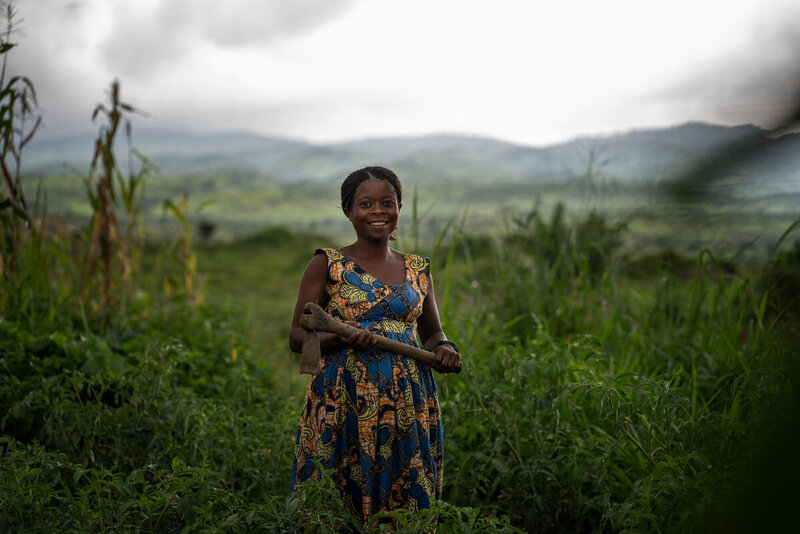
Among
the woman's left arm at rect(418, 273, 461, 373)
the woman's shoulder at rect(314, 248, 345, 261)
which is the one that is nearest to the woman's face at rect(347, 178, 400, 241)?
the woman's shoulder at rect(314, 248, 345, 261)

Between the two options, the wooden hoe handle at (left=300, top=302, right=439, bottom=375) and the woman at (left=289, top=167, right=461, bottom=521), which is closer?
the wooden hoe handle at (left=300, top=302, right=439, bottom=375)

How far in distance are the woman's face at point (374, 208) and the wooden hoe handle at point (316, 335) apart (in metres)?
0.34

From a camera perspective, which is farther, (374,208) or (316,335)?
(374,208)

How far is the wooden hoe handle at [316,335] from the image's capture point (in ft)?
6.20

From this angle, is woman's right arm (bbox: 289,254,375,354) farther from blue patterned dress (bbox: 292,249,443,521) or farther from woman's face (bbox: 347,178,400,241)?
woman's face (bbox: 347,178,400,241)

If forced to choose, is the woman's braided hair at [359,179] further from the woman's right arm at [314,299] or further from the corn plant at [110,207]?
the corn plant at [110,207]

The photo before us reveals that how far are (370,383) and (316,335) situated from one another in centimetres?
24

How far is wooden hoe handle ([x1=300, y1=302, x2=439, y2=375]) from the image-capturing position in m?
1.89

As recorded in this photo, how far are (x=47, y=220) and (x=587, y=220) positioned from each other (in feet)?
13.0

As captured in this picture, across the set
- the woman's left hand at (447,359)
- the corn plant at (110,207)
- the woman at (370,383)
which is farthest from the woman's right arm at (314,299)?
the corn plant at (110,207)

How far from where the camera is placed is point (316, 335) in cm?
193

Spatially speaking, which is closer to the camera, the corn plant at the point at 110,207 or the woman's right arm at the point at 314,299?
the woman's right arm at the point at 314,299

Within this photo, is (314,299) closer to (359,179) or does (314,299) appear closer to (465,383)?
(359,179)

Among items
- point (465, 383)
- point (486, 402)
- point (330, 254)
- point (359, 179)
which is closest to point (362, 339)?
point (330, 254)
